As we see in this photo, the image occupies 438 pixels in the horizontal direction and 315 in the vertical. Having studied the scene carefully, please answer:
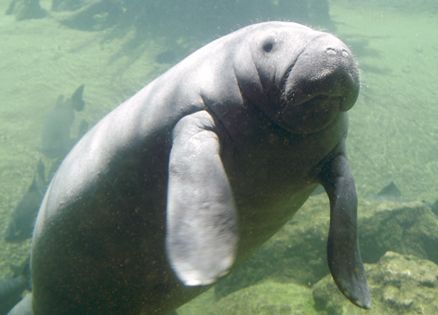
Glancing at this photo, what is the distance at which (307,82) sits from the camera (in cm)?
247

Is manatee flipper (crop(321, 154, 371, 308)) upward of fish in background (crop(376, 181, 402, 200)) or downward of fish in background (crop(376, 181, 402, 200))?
upward

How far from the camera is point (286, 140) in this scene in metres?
2.58

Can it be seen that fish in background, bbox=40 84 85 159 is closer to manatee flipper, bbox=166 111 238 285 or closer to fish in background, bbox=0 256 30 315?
fish in background, bbox=0 256 30 315

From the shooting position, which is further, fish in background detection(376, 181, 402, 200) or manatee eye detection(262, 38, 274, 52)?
fish in background detection(376, 181, 402, 200)

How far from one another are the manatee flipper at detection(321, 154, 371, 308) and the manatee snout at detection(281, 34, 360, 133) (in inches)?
13.8

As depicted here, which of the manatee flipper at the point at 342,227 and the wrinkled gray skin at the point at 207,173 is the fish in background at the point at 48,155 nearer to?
the wrinkled gray skin at the point at 207,173

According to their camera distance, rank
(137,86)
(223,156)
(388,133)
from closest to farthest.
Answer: (223,156) → (388,133) → (137,86)

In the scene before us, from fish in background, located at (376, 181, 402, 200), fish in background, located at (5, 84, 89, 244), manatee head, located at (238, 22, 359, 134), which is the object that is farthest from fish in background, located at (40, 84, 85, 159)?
manatee head, located at (238, 22, 359, 134)

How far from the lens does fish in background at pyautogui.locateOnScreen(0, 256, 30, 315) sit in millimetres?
5391

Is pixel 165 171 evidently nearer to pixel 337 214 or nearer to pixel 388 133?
pixel 337 214

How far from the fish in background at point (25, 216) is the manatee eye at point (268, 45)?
5.12 metres

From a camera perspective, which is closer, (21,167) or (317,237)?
(317,237)

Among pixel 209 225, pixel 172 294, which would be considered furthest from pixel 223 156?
pixel 172 294

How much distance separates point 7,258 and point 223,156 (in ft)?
16.2
